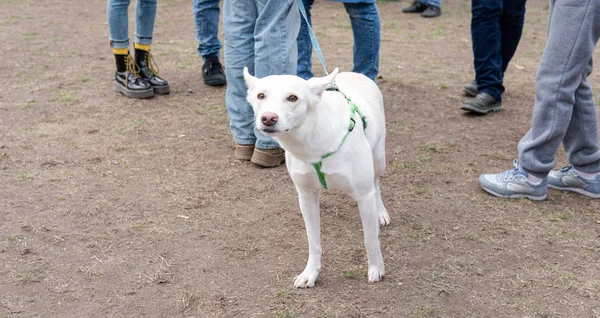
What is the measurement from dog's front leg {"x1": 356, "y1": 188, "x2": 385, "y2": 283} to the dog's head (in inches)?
16.9

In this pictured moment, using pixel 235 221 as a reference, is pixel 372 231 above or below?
above

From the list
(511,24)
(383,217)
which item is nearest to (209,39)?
(511,24)

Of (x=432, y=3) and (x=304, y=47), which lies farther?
(x=432, y=3)

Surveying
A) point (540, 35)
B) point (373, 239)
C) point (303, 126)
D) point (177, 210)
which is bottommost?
point (540, 35)

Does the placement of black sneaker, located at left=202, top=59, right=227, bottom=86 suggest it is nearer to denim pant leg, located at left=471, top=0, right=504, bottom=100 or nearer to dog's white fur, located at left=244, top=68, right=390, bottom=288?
denim pant leg, located at left=471, top=0, right=504, bottom=100

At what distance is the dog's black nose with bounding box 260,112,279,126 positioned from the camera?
7.11 ft

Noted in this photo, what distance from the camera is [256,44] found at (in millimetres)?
3588

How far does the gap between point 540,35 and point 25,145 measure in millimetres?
5870

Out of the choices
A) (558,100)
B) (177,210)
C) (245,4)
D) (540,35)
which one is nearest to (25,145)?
(177,210)

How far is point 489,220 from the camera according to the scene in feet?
10.5

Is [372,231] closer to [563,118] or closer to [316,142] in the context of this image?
[316,142]

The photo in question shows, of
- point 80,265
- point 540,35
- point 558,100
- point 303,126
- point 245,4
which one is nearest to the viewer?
point 303,126

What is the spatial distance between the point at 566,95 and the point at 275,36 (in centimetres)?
156

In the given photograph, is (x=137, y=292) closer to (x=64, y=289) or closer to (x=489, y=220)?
(x=64, y=289)
